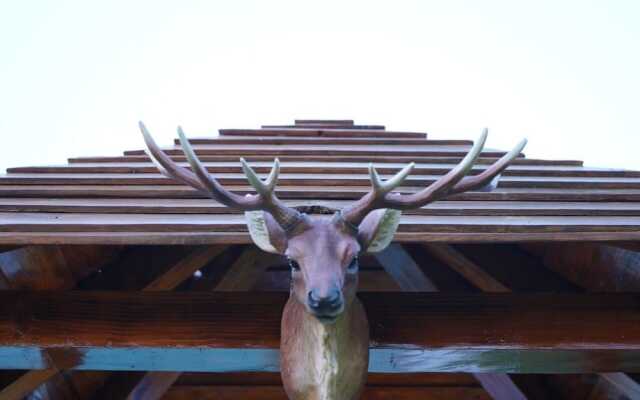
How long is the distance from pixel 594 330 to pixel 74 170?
2.99 meters

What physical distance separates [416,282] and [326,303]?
1.30 meters

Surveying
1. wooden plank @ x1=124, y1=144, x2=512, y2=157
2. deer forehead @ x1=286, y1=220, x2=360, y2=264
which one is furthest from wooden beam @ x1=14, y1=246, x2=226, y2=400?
deer forehead @ x1=286, y1=220, x2=360, y2=264

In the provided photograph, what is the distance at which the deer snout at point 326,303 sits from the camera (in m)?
1.41

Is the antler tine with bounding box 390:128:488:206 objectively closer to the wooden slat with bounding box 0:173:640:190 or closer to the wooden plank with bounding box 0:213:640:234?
the wooden plank with bounding box 0:213:640:234

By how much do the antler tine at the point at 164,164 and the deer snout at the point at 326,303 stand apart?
668 mm

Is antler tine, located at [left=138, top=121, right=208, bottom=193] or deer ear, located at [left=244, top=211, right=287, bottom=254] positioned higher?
antler tine, located at [left=138, top=121, right=208, bottom=193]

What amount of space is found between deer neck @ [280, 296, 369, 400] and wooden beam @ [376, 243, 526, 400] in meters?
0.86

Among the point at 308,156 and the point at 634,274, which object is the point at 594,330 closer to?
the point at 634,274

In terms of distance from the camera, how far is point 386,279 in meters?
3.99

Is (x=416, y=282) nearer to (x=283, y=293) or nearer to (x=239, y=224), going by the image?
(x=283, y=293)

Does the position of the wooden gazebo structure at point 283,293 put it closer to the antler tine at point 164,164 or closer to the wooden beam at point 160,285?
the wooden beam at point 160,285

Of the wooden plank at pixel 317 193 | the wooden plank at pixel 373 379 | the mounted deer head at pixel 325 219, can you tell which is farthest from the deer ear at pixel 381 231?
the wooden plank at pixel 373 379

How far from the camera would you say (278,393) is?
3.48m

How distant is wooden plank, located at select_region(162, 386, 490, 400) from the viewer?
11.3 ft
